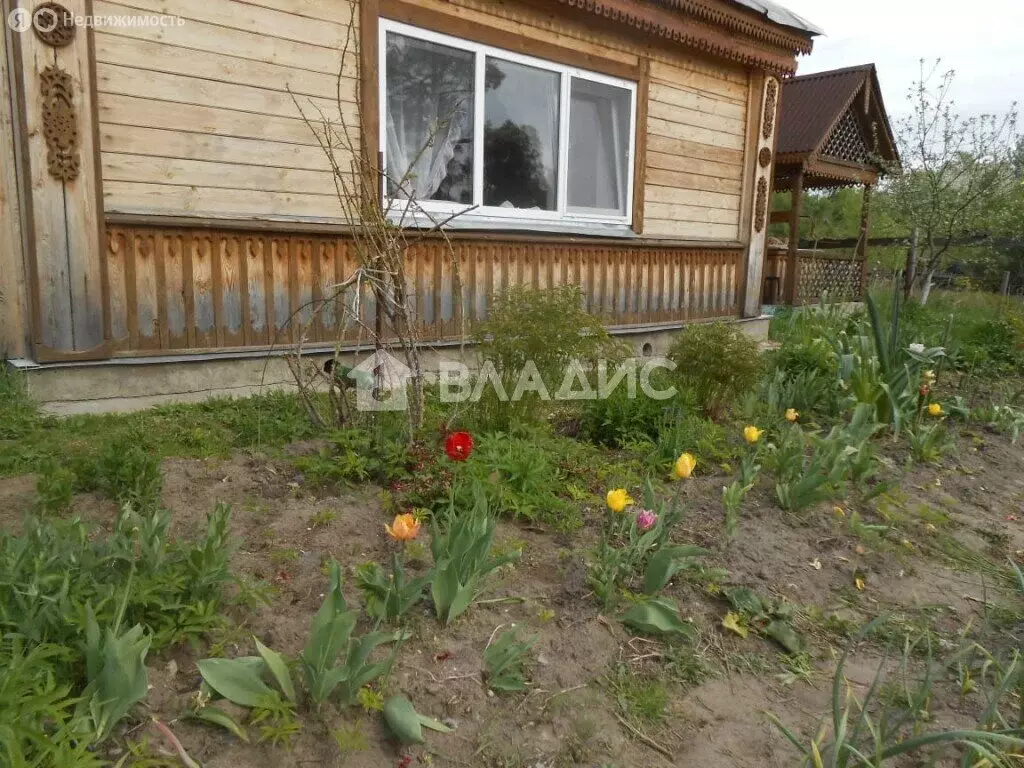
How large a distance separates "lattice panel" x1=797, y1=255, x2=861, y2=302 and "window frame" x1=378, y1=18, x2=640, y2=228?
6.33 m

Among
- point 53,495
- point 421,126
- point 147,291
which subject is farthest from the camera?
point 421,126

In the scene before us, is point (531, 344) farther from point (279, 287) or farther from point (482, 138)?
point (482, 138)

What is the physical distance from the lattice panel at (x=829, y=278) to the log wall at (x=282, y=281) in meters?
6.58

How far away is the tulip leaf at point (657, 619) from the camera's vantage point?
2230 millimetres

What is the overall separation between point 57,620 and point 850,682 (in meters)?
2.11

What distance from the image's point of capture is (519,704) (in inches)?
76.2

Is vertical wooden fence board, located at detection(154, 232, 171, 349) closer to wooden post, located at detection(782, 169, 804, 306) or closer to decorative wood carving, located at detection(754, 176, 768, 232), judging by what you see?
decorative wood carving, located at detection(754, 176, 768, 232)

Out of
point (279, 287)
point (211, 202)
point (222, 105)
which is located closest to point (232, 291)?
point (279, 287)

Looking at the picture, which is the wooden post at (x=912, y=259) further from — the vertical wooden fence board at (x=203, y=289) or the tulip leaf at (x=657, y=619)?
the tulip leaf at (x=657, y=619)

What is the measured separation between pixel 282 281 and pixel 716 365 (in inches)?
112

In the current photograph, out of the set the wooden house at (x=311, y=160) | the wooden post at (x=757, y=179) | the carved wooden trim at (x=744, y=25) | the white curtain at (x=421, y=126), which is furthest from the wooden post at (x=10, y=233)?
the wooden post at (x=757, y=179)

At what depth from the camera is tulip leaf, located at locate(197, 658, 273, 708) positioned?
5.52 feet

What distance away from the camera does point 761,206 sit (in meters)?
8.20

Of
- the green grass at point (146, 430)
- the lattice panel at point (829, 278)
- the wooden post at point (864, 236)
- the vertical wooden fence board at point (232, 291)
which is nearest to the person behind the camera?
the green grass at point (146, 430)
